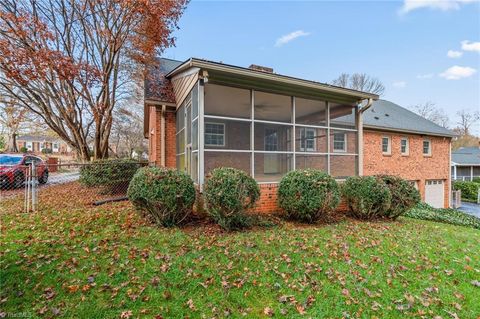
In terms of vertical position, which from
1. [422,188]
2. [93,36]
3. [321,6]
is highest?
[321,6]

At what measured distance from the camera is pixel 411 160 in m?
15.5

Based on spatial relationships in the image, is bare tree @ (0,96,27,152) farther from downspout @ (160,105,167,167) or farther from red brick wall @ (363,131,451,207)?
red brick wall @ (363,131,451,207)

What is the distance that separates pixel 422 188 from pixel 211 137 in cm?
1500

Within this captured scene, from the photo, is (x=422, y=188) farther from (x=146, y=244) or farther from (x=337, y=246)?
(x=146, y=244)

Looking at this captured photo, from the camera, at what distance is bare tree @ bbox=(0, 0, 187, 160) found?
929 cm

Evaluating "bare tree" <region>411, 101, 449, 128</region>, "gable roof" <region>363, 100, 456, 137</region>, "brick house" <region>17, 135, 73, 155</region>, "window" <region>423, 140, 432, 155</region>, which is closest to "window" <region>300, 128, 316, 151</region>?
"gable roof" <region>363, 100, 456, 137</region>

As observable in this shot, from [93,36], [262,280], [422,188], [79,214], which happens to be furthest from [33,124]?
[422,188]

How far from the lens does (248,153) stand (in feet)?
24.5

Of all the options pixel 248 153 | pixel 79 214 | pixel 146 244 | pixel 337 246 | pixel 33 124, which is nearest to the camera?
pixel 146 244

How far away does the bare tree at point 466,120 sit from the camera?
42.0 metres

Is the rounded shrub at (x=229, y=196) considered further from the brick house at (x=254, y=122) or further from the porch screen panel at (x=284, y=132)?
the porch screen panel at (x=284, y=132)

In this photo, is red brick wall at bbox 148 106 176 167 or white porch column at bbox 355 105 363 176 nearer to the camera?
white porch column at bbox 355 105 363 176

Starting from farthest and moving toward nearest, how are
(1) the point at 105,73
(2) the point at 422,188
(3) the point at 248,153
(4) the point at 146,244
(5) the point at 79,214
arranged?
(2) the point at 422,188 < (1) the point at 105,73 < (3) the point at 248,153 < (5) the point at 79,214 < (4) the point at 146,244

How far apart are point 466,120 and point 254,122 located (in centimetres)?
5360
